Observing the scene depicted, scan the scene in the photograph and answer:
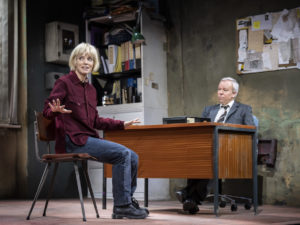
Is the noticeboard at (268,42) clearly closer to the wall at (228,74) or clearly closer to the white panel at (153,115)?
the wall at (228,74)

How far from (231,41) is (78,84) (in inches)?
97.4

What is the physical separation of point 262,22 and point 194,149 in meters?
2.12

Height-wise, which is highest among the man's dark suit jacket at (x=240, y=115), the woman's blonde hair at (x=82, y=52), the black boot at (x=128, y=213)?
the woman's blonde hair at (x=82, y=52)

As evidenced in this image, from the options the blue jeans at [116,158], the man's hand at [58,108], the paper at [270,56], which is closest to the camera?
the man's hand at [58,108]

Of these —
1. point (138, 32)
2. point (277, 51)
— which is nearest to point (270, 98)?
point (277, 51)

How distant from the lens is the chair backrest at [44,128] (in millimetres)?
3752

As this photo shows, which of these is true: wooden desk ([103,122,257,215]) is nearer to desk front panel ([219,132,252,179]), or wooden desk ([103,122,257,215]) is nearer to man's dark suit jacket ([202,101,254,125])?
desk front panel ([219,132,252,179])

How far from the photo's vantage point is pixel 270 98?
5414 millimetres

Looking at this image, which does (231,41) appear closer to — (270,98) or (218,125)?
(270,98)

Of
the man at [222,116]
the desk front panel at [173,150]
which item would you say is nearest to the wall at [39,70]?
the desk front panel at [173,150]

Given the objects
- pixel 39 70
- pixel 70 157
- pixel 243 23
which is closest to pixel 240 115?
pixel 243 23

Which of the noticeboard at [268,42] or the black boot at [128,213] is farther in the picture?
the noticeboard at [268,42]

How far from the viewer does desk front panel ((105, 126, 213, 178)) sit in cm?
393

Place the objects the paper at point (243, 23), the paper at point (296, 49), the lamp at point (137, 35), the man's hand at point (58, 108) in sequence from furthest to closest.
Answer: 1. the lamp at point (137, 35)
2. the paper at point (243, 23)
3. the paper at point (296, 49)
4. the man's hand at point (58, 108)
